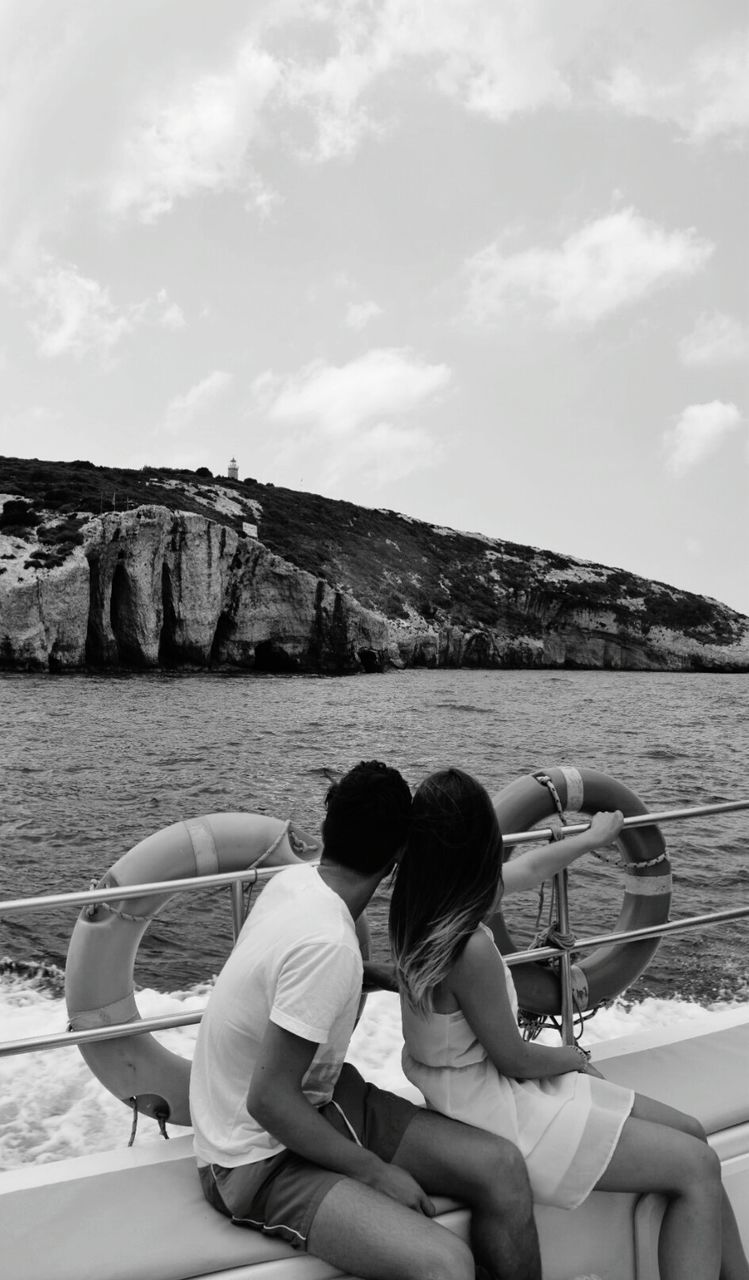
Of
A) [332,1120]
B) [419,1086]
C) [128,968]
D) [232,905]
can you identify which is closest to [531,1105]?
[419,1086]

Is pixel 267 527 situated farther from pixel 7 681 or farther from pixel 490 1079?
pixel 490 1079

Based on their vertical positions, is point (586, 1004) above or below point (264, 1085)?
below

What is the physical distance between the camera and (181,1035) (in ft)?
21.1

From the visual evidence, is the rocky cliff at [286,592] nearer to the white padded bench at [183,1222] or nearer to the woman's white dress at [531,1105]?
the white padded bench at [183,1222]

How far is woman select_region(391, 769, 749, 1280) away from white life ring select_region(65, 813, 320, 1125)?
3.69ft

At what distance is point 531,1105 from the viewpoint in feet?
5.83

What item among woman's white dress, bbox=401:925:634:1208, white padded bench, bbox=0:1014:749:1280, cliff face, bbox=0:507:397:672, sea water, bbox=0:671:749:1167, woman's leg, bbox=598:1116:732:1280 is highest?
cliff face, bbox=0:507:397:672

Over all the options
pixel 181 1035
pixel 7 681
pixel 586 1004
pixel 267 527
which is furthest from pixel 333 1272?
pixel 267 527

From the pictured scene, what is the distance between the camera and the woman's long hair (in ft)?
5.72

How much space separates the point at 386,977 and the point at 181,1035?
16.4 feet

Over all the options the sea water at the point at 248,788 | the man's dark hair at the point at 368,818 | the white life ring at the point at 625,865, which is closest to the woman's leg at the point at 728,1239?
the man's dark hair at the point at 368,818

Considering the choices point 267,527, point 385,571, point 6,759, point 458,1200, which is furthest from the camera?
point 385,571

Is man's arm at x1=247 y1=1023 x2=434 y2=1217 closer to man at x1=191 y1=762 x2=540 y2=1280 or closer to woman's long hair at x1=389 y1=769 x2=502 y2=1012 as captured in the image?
man at x1=191 y1=762 x2=540 y2=1280

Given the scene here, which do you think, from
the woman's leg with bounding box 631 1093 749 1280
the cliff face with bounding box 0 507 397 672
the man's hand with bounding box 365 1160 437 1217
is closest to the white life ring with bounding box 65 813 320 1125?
the man's hand with bounding box 365 1160 437 1217
